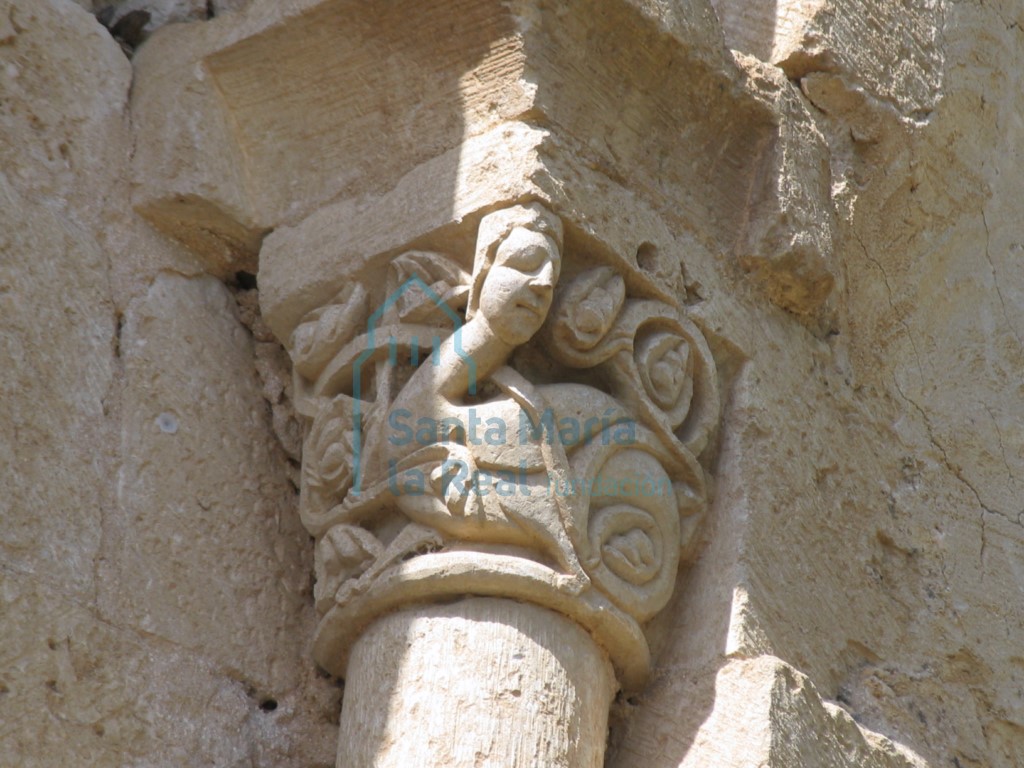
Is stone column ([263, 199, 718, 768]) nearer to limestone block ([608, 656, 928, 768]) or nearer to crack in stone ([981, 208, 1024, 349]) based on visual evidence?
limestone block ([608, 656, 928, 768])

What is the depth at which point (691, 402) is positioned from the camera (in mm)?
2764

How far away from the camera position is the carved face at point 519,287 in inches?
100

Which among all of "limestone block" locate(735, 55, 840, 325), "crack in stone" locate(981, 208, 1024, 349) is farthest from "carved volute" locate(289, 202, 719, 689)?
"crack in stone" locate(981, 208, 1024, 349)

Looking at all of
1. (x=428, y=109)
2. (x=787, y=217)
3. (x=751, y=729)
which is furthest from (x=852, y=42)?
(x=751, y=729)

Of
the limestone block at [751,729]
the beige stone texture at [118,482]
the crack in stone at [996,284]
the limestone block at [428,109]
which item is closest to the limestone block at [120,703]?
the beige stone texture at [118,482]

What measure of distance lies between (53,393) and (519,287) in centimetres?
78

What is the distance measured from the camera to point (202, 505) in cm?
276

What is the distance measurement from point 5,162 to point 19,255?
19 centimetres

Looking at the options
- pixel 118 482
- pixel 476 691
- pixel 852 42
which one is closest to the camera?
pixel 476 691

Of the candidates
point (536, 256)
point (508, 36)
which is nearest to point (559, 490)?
point (536, 256)

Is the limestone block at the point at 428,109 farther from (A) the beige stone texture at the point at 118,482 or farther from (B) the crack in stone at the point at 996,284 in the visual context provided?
(B) the crack in stone at the point at 996,284

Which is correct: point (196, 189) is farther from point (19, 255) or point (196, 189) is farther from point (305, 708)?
point (305, 708)

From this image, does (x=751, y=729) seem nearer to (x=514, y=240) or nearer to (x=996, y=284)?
(x=514, y=240)

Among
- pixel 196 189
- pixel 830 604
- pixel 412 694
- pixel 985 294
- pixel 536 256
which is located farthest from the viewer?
pixel 985 294
